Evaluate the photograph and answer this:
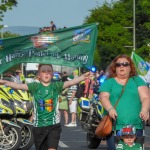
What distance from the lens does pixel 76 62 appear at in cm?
1630

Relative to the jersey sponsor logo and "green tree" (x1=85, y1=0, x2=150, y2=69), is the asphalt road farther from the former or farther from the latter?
"green tree" (x1=85, y1=0, x2=150, y2=69)

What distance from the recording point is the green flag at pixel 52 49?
15.9 m

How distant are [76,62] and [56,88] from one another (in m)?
4.98

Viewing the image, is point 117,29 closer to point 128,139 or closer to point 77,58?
point 77,58

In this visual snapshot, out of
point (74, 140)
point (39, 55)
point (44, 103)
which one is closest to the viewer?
point (44, 103)

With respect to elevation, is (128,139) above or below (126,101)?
below

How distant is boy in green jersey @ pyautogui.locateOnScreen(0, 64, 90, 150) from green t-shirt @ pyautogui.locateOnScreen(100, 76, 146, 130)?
173 centimetres

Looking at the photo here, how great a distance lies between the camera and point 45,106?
36.9 ft

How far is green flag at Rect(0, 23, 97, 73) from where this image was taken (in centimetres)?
1593

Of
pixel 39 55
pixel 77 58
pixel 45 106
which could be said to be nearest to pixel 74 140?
pixel 77 58

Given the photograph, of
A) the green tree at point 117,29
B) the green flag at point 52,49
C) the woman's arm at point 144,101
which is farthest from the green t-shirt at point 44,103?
the green tree at point 117,29

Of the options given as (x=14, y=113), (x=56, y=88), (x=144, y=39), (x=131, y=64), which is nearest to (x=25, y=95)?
(x=14, y=113)

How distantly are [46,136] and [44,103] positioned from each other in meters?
0.44

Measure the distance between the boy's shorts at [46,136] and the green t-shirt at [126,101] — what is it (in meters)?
1.95
